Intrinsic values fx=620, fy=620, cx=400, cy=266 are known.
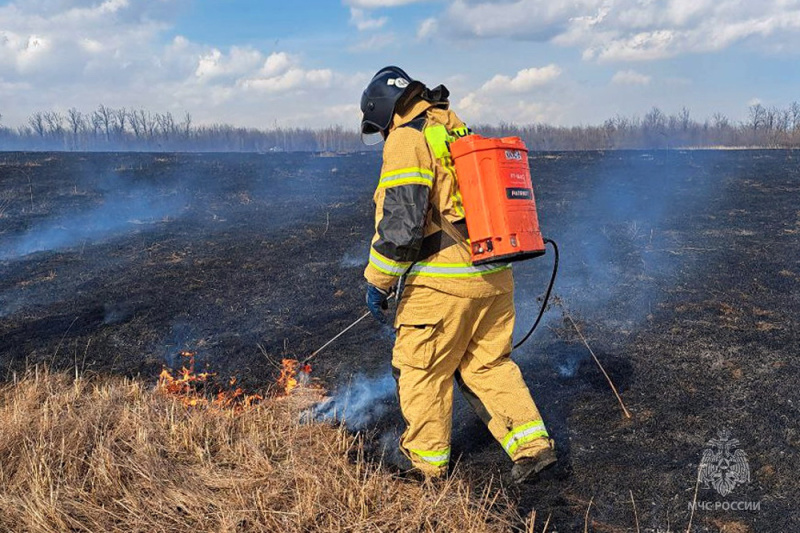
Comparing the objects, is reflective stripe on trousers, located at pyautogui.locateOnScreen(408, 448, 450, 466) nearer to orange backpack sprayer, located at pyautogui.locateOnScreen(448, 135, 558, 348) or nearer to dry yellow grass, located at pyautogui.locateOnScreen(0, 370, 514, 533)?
dry yellow grass, located at pyautogui.locateOnScreen(0, 370, 514, 533)

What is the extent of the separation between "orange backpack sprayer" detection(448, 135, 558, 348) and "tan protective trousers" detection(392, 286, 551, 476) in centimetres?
33

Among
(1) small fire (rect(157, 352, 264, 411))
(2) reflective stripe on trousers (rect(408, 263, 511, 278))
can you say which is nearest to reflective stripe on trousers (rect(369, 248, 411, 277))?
(2) reflective stripe on trousers (rect(408, 263, 511, 278))

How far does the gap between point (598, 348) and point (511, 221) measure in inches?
93.0

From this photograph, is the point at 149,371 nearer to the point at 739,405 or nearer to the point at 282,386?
the point at 282,386

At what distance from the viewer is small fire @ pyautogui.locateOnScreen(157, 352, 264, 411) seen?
417 centimetres

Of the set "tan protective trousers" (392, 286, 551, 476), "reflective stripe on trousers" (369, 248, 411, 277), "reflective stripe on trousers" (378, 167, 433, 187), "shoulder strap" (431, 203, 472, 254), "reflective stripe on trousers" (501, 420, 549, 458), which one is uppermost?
"reflective stripe on trousers" (378, 167, 433, 187)

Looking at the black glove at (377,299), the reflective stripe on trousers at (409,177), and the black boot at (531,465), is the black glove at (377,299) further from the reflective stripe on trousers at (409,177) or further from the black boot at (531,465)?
the black boot at (531,465)

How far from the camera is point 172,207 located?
12.6 metres

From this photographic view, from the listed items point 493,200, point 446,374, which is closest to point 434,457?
point 446,374

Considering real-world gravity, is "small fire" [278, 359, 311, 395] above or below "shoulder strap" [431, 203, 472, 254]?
below

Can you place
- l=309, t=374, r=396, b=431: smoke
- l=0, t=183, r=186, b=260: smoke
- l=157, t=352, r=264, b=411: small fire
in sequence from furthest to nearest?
l=0, t=183, r=186, b=260: smoke < l=157, t=352, r=264, b=411: small fire < l=309, t=374, r=396, b=431: smoke

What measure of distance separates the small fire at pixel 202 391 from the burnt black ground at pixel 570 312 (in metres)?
0.23

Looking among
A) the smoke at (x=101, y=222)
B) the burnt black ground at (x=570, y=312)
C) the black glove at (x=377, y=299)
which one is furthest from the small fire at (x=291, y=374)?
the smoke at (x=101, y=222)

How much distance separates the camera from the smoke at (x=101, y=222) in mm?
9672
